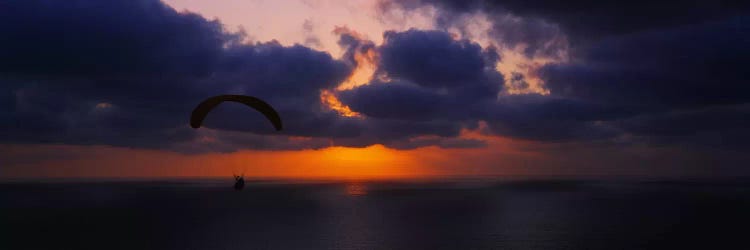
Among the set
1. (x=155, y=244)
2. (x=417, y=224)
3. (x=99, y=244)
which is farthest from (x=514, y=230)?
(x=99, y=244)

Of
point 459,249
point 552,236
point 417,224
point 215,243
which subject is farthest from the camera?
point 417,224

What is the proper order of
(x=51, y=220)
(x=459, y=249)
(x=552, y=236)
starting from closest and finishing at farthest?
Answer: (x=459, y=249), (x=552, y=236), (x=51, y=220)

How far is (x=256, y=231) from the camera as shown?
58000 mm

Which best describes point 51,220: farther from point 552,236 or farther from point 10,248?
point 552,236

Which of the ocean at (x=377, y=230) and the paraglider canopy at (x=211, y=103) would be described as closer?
the paraglider canopy at (x=211, y=103)

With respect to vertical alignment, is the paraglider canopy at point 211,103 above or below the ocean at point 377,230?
above

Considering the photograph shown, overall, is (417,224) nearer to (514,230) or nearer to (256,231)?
(514,230)

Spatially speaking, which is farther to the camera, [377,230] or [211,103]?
[377,230]

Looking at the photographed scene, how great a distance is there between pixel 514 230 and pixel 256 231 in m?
29.2

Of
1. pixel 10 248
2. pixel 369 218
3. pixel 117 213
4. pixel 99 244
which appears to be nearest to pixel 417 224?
pixel 369 218

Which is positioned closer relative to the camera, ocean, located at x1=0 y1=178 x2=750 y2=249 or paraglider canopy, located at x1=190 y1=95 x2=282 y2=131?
paraglider canopy, located at x1=190 y1=95 x2=282 y2=131

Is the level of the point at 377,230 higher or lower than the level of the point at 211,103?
lower

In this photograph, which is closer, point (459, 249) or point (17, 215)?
point (459, 249)

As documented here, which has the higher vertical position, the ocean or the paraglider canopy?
the paraglider canopy
